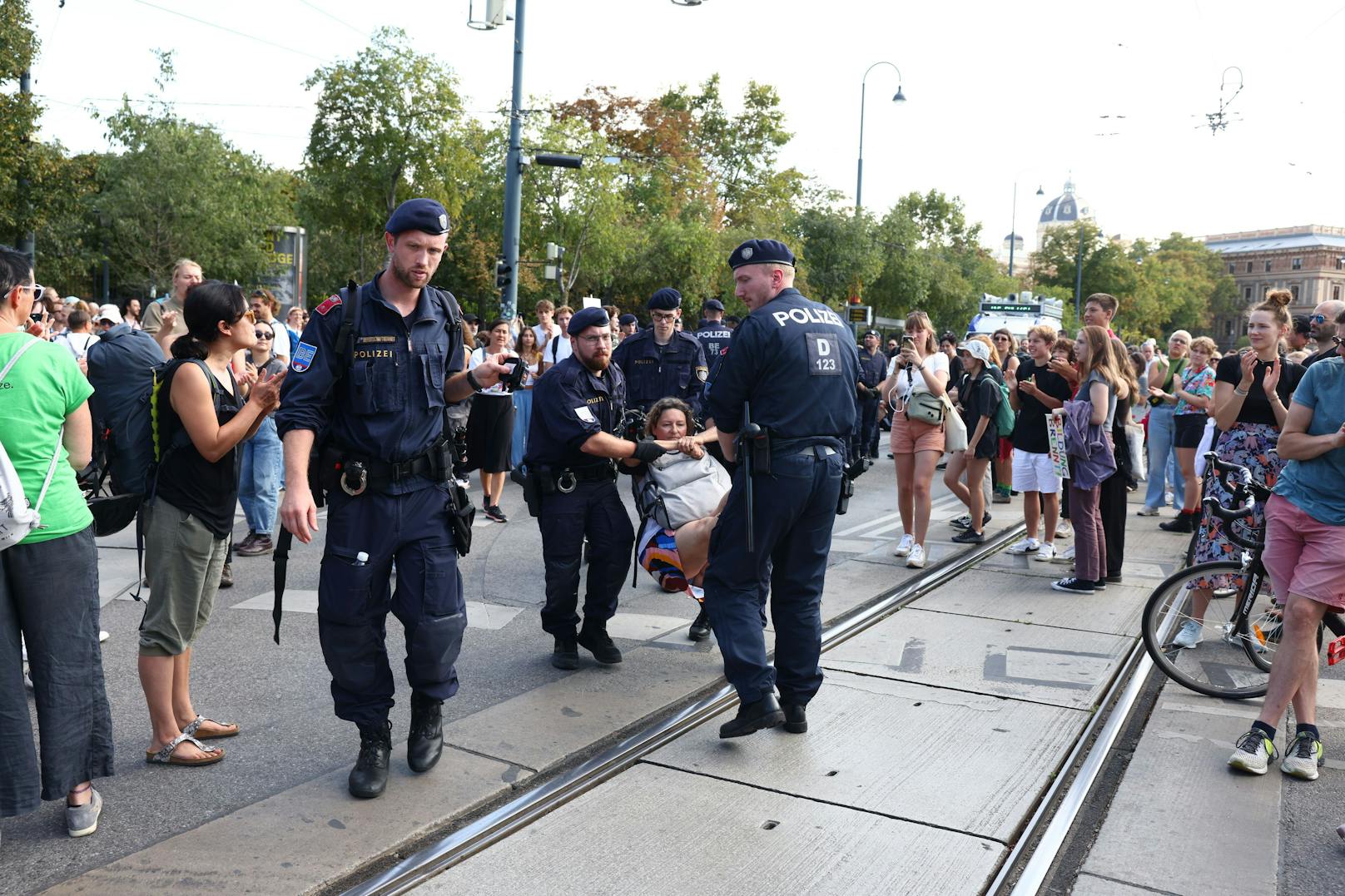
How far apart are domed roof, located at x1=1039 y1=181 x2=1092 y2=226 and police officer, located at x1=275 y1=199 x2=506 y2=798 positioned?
507ft

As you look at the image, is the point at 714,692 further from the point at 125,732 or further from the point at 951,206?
the point at 951,206

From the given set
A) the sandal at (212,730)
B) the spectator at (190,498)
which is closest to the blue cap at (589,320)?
the spectator at (190,498)

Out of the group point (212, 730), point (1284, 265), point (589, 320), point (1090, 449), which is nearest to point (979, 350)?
point (1090, 449)

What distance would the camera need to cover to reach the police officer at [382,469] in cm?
379

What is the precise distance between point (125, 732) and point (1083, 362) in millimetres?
6167

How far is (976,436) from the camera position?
30.3 feet

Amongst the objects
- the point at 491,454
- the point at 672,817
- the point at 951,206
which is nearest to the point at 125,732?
the point at 491,454

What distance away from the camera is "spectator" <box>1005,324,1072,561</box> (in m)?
8.55

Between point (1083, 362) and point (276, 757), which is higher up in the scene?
point (1083, 362)

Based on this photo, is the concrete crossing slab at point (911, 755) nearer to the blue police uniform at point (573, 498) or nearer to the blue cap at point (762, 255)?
the blue police uniform at point (573, 498)

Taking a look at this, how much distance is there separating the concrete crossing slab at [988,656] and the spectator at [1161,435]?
5.68 m

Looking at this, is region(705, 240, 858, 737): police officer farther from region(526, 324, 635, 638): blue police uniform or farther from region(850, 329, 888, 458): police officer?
region(850, 329, 888, 458): police officer

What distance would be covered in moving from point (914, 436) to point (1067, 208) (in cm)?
15498

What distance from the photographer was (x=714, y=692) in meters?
5.11
